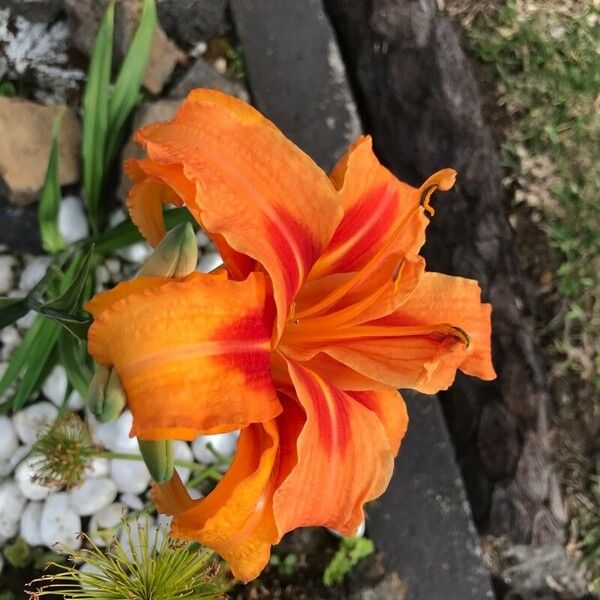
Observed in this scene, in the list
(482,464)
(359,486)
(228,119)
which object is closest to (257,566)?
(359,486)

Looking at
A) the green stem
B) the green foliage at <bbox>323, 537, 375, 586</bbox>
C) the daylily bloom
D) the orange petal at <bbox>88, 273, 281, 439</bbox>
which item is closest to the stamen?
the daylily bloom

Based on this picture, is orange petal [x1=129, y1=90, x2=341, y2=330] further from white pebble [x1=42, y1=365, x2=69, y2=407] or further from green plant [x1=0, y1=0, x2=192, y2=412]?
white pebble [x1=42, y1=365, x2=69, y2=407]

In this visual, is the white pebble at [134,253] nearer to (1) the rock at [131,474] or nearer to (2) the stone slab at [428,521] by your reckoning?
(1) the rock at [131,474]

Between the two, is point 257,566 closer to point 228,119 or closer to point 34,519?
point 228,119

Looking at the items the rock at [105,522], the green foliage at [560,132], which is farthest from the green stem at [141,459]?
the green foliage at [560,132]

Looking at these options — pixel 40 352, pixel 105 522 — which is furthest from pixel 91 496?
pixel 40 352

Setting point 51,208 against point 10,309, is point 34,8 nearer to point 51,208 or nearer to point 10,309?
point 51,208


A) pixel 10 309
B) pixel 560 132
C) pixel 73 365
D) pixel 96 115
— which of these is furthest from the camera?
pixel 560 132
